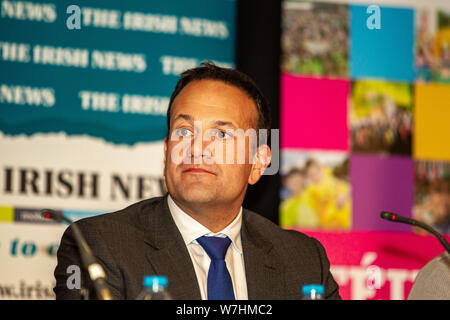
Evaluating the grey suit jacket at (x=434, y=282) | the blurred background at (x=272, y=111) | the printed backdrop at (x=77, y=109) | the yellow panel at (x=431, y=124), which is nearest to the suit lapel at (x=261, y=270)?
the grey suit jacket at (x=434, y=282)

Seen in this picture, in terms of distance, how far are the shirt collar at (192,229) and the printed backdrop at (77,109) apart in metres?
1.62

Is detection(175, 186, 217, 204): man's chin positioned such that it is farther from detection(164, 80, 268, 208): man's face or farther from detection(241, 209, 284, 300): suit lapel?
detection(241, 209, 284, 300): suit lapel

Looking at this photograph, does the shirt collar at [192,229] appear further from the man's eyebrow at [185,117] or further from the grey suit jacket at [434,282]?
the grey suit jacket at [434,282]

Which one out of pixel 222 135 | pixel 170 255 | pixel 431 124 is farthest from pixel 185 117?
pixel 431 124

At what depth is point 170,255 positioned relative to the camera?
2.51 meters

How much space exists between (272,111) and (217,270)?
2.11m

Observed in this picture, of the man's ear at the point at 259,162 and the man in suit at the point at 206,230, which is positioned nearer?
the man in suit at the point at 206,230

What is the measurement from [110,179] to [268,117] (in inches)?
63.6

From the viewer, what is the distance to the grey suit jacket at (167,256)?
7.77ft

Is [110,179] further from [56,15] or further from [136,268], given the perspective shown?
[136,268]

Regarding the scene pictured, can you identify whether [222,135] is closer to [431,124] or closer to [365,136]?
[365,136]

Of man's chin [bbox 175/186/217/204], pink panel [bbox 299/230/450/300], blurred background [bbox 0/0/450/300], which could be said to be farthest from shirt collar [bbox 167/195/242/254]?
pink panel [bbox 299/230/450/300]

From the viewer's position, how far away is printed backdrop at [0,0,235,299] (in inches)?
166
